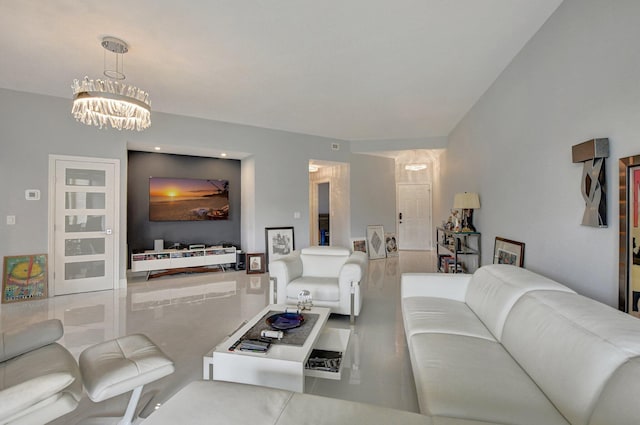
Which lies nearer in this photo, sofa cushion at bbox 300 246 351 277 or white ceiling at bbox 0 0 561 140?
white ceiling at bbox 0 0 561 140

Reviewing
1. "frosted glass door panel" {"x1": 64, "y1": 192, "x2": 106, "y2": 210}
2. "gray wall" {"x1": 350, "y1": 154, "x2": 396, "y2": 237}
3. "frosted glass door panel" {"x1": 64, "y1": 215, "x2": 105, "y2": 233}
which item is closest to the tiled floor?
→ "frosted glass door panel" {"x1": 64, "y1": 215, "x2": 105, "y2": 233}

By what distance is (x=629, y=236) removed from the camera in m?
1.68

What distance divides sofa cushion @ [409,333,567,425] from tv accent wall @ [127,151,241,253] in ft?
17.2

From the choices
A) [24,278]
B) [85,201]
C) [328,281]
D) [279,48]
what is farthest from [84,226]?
[279,48]

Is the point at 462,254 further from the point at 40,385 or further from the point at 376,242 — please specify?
the point at 40,385

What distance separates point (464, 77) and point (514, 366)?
3278 mm

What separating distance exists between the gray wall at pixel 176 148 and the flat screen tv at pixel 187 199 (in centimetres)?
50

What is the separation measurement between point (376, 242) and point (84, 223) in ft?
19.0

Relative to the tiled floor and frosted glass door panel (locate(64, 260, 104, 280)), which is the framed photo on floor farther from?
frosted glass door panel (locate(64, 260, 104, 280))

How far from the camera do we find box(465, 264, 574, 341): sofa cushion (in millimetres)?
1896

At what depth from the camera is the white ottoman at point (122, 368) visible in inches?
57.9

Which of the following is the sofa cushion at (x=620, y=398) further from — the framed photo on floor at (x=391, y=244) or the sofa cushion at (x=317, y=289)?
the framed photo on floor at (x=391, y=244)

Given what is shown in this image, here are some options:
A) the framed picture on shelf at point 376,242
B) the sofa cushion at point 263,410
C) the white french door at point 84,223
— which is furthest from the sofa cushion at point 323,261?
the framed picture on shelf at point 376,242

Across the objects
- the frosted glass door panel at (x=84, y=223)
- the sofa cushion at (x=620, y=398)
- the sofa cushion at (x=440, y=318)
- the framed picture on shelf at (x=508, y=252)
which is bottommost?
the sofa cushion at (x=440, y=318)
